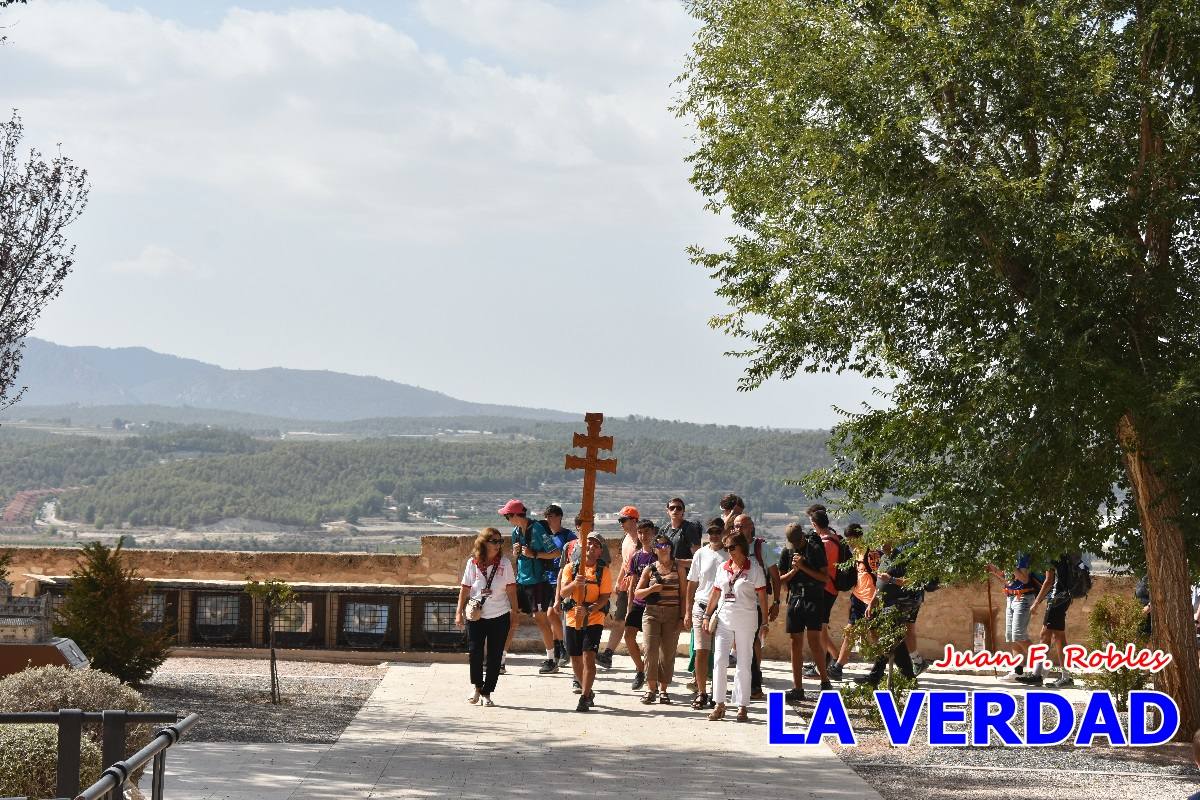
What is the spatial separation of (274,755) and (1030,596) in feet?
28.0

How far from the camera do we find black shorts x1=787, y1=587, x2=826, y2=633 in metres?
14.7

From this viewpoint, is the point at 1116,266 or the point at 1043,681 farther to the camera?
the point at 1043,681

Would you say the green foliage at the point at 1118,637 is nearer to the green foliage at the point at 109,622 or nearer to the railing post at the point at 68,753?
the green foliage at the point at 109,622

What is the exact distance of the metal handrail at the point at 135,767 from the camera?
4.88m

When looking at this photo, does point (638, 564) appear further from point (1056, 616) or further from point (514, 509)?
point (1056, 616)

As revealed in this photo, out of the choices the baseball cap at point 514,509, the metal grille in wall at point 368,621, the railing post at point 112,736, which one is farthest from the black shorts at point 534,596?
the railing post at point 112,736

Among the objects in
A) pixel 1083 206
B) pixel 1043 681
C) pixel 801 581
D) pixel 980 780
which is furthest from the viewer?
pixel 1043 681

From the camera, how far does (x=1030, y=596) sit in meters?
16.2

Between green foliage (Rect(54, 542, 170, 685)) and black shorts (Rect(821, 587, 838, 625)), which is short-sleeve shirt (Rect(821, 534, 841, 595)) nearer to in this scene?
black shorts (Rect(821, 587, 838, 625))

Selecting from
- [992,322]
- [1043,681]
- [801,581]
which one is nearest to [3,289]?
[801,581]

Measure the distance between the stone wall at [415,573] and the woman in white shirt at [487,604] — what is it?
434 centimetres

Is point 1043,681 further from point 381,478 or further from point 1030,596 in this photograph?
point 381,478

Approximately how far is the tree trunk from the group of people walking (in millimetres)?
1992

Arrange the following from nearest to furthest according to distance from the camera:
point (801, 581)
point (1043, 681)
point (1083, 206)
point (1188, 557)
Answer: point (1083, 206) < point (1188, 557) < point (801, 581) < point (1043, 681)
